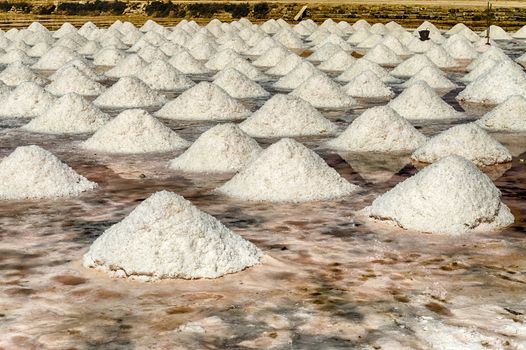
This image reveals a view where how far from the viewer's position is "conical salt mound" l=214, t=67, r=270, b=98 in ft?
53.9

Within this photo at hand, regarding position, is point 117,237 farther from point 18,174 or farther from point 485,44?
point 485,44

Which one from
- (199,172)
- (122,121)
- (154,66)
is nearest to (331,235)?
(199,172)

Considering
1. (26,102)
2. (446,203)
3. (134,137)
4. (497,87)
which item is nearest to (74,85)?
(26,102)

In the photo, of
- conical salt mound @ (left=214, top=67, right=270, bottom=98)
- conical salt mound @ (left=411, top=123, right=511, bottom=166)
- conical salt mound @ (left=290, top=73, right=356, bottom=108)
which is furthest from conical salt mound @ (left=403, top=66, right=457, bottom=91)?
conical salt mound @ (left=411, top=123, right=511, bottom=166)

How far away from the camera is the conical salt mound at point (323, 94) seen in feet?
50.4

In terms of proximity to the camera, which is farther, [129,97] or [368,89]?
[368,89]

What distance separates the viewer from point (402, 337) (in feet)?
16.9

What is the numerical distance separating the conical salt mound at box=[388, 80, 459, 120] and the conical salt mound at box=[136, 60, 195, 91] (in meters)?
5.03

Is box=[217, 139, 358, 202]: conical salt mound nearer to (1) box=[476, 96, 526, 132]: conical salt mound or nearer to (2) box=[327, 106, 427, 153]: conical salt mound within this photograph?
(2) box=[327, 106, 427, 153]: conical salt mound

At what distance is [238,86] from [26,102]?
391 centimetres

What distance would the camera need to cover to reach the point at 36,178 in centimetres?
892

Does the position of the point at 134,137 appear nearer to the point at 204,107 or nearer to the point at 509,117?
the point at 204,107

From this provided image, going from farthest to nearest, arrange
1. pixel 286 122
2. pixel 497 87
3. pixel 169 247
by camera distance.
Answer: pixel 497 87 < pixel 286 122 < pixel 169 247

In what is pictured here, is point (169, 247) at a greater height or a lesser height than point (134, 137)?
greater
